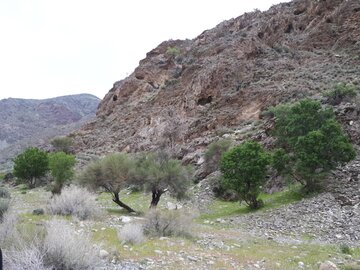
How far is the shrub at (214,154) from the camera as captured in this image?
106 feet

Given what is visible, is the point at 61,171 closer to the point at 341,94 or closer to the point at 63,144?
the point at 341,94

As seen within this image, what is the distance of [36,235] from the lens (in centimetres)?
808

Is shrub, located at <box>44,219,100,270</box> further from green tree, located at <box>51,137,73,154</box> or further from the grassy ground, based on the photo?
green tree, located at <box>51,137,73,154</box>

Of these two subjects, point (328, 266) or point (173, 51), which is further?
point (173, 51)

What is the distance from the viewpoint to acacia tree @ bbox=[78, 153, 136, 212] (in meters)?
22.2

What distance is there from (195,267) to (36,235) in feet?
12.8

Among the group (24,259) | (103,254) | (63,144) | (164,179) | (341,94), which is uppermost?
(341,94)

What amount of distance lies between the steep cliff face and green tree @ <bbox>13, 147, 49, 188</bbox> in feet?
37.2

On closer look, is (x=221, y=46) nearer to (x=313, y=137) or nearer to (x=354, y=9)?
(x=354, y=9)

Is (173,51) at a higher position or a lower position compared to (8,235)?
higher

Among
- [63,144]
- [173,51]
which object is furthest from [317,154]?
[173,51]

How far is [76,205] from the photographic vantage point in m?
17.1

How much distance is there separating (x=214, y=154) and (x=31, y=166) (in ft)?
74.9

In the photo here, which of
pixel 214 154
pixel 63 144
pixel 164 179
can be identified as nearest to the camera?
pixel 164 179
